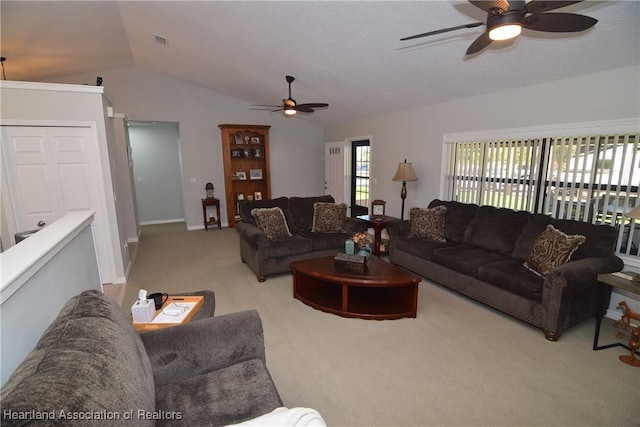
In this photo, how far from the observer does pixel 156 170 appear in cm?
772

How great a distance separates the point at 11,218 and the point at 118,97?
3.52 m

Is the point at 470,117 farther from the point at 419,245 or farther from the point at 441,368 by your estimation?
the point at 441,368

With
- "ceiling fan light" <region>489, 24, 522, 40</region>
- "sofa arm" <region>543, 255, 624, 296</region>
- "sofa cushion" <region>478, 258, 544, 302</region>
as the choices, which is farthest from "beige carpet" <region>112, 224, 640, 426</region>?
"ceiling fan light" <region>489, 24, 522, 40</region>

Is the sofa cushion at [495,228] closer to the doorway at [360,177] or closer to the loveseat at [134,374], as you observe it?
the doorway at [360,177]

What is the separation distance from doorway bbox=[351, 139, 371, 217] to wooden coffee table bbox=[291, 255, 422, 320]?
3.36 m

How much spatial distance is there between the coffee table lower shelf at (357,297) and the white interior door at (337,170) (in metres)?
3.91

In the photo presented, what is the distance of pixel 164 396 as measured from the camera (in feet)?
4.72

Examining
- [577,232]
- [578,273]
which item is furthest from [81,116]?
[577,232]

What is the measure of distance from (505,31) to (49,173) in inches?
184

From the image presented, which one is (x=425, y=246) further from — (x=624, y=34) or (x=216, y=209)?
(x=216, y=209)

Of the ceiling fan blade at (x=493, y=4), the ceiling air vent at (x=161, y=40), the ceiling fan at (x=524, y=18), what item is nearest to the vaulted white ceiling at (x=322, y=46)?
the ceiling air vent at (x=161, y=40)

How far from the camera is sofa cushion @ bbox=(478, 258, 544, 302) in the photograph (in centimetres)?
277

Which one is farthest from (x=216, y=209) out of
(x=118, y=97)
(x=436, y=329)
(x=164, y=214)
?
(x=436, y=329)

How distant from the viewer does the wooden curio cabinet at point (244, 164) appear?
709 centimetres
